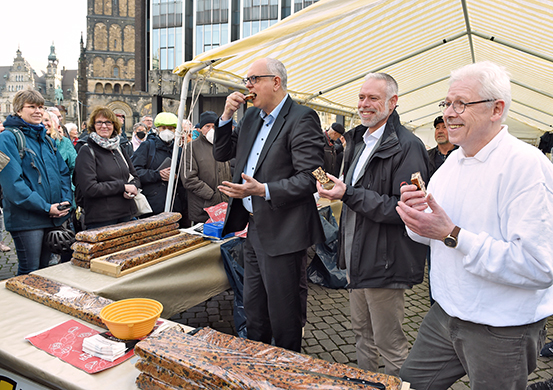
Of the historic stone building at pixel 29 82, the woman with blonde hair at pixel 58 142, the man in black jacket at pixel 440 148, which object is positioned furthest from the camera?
the historic stone building at pixel 29 82

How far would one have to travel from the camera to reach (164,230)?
3.17 m

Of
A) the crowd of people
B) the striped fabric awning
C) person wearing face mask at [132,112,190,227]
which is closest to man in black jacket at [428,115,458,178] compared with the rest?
the crowd of people

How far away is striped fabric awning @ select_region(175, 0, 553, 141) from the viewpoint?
326 centimetres

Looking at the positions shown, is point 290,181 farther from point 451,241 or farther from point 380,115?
point 451,241

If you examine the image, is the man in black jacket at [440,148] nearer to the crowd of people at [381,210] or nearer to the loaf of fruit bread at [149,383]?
the crowd of people at [381,210]

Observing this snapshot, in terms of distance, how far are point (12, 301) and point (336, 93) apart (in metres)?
6.75

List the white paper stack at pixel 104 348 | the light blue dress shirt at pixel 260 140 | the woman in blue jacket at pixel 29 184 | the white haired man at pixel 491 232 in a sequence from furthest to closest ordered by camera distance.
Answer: the woman in blue jacket at pixel 29 184, the light blue dress shirt at pixel 260 140, the white paper stack at pixel 104 348, the white haired man at pixel 491 232

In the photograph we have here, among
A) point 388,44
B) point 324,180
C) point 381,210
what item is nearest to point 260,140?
point 324,180

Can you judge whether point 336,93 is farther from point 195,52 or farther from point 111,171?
point 195,52

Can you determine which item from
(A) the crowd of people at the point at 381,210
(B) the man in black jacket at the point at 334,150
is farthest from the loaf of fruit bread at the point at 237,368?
(B) the man in black jacket at the point at 334,150

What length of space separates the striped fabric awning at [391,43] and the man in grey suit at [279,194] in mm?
959

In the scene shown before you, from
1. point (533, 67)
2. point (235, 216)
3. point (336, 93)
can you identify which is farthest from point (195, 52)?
point (235, 216)

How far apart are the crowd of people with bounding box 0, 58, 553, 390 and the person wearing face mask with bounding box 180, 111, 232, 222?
32 cm

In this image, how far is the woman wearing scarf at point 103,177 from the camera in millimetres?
3482
